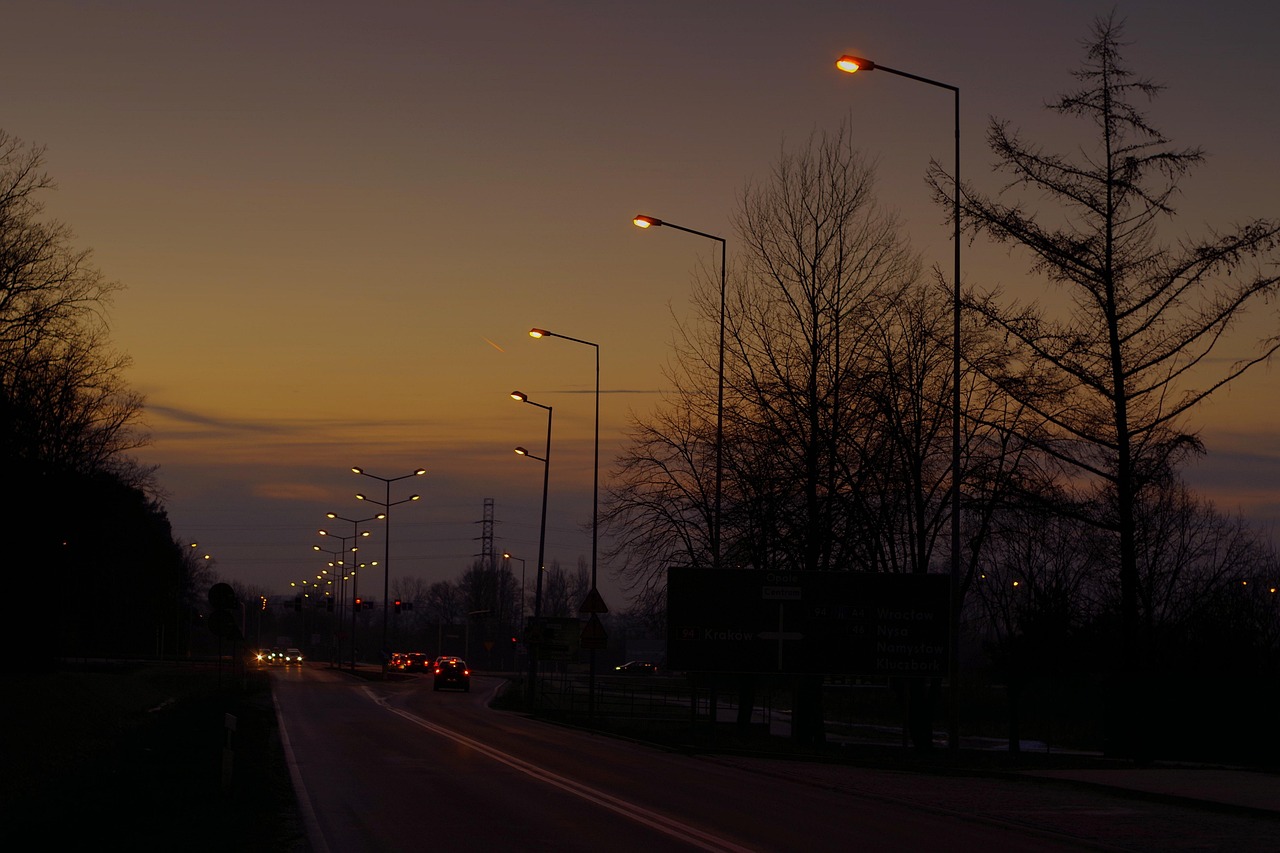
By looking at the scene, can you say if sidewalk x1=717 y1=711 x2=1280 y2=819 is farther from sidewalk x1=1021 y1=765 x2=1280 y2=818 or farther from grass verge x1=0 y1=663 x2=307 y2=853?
grass verge x1=0 y1=663 x2=307 y2=853

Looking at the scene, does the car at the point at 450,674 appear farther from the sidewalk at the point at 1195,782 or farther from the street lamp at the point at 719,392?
the sidewalk at the point at 1195,782

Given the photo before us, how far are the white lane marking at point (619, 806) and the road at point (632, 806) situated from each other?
0.03m

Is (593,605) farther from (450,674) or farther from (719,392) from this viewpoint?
(450,674)

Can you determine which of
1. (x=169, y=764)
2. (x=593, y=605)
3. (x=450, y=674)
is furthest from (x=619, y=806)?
(x=450, y=674)

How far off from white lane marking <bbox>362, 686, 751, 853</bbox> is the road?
1.0 inches

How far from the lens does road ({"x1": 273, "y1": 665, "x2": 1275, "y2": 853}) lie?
1400cm

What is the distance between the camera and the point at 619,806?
17344 millimetres

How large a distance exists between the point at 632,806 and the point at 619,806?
6.7 inches

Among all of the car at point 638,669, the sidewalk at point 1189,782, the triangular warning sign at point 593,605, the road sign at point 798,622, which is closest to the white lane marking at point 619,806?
the road sign at point 798,622

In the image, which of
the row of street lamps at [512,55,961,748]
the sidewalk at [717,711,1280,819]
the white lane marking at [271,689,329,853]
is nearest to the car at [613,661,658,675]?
the row of street lamps at [512,55,961,748]

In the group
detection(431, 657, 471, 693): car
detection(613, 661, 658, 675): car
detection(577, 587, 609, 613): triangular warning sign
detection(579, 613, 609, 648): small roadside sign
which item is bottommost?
detection(613, 661, 658, 675): car

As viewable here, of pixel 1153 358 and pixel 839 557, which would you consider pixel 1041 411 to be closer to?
pixel 1153 358

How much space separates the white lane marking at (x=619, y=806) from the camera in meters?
Answer: 13.7

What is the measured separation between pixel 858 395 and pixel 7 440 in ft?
72.1
